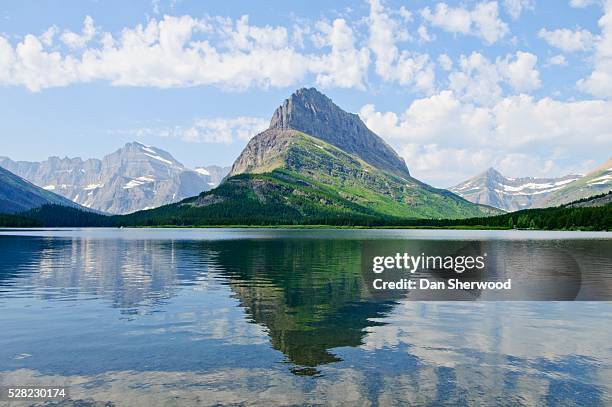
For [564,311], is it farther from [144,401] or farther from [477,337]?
[144,401]

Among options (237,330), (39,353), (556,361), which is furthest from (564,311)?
(39,353)

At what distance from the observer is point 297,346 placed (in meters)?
32.6

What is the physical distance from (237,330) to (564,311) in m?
31.0

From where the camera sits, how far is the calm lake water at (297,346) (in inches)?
943

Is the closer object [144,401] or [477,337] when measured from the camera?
[144,401]


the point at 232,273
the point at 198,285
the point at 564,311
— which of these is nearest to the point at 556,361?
the point at 564,311

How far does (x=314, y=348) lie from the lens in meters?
32.0

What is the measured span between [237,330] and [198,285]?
27598 millimetres

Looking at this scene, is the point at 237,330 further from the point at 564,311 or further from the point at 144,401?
the point at 564,311

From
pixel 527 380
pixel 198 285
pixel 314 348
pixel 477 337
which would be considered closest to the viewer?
pixel 527 380

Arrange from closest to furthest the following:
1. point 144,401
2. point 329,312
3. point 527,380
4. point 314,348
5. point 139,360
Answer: point 144,401, point 527,380, point 139,360, point 314,348, point 329,312

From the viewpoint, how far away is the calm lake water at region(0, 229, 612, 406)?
2395 cm

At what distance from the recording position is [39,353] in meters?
31.0

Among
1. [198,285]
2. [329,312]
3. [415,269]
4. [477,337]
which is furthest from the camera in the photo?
[415,269]
